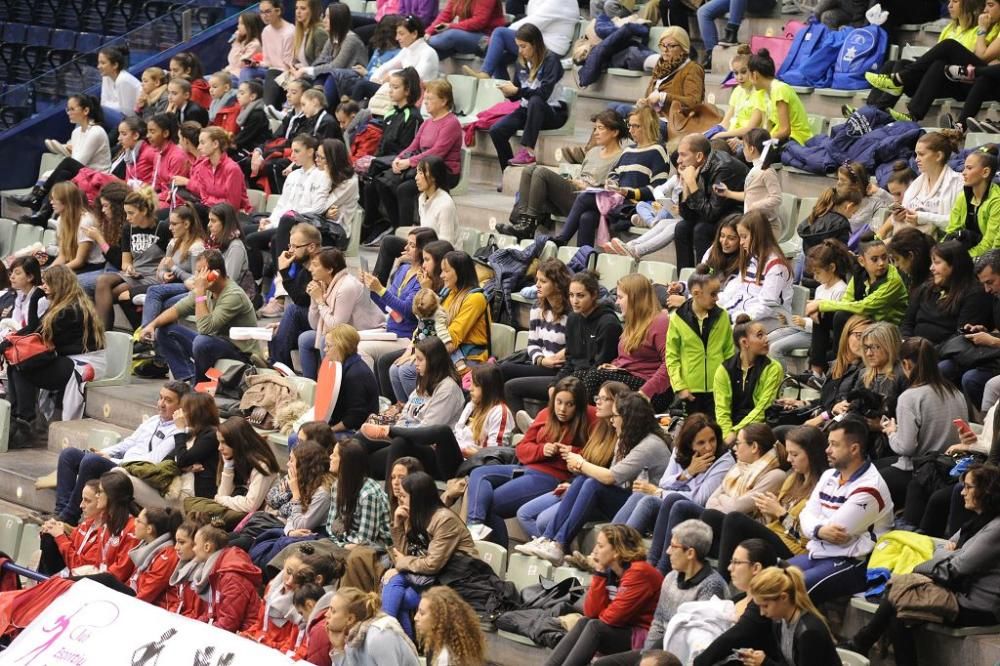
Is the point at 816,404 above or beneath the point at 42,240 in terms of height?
above

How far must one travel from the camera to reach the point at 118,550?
10078 millimetres

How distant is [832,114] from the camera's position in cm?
1334

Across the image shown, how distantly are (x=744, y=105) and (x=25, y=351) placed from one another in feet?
16.7

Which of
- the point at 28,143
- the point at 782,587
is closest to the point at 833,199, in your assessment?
the point at 782,587

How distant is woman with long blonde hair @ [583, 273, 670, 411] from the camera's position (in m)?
10.2

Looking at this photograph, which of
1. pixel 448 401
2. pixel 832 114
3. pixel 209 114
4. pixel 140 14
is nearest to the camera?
pixel 448 401

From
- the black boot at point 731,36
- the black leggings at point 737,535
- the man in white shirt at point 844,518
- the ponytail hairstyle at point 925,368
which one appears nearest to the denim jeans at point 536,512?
the black leggings at point 737,535

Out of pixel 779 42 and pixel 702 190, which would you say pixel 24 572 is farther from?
pixel 779 42

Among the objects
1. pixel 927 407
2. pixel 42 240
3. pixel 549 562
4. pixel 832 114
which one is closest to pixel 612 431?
pixel 549 562

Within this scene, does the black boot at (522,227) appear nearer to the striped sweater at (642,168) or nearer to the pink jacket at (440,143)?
the striped sweater at (642,168)

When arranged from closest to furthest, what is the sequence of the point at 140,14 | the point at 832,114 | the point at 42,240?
1. the point at 832,114
2. the point at 42,240
3. the point at 140,14

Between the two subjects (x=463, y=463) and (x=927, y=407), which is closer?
(x=927, y=407)

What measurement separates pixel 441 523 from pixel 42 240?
6.47 meters

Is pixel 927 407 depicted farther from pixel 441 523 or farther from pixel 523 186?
pixel 523 186
